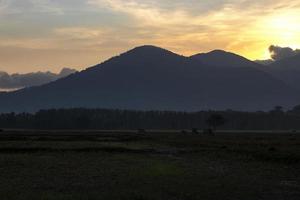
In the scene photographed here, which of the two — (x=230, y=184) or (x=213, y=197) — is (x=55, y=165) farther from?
(x=213, y=197)

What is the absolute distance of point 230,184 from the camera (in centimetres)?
2914

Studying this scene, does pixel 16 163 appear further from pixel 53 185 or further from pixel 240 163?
pixel 240 163

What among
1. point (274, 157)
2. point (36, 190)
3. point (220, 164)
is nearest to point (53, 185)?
point (36, 190)

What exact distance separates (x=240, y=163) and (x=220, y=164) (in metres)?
2.00

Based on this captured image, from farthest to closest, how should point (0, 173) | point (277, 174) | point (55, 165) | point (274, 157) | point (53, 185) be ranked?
point (274, 157) < point (55, 165) < point (277, 174) < point (0, 173) < point (53, 185)

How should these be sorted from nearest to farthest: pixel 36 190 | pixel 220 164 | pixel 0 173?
pixel 36 190 < pixel 0 173 < pixel 220 164

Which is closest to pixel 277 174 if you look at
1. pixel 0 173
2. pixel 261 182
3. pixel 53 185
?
pixel 261 182

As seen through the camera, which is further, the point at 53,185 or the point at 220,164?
the point at 220,164

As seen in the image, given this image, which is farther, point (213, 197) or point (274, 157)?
point (274, 157)

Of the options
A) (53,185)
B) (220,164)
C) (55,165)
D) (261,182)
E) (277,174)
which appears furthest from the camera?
(220,164)

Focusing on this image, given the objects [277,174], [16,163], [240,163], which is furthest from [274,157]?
[16,163]

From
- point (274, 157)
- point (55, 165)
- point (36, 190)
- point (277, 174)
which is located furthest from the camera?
point (274, 157)

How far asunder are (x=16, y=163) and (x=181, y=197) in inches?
836

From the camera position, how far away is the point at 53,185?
27.5m
